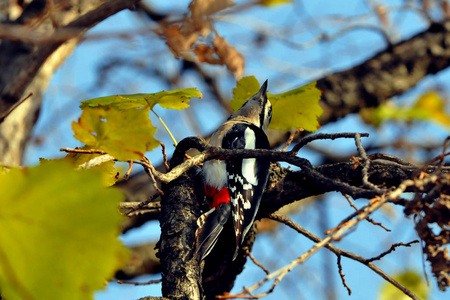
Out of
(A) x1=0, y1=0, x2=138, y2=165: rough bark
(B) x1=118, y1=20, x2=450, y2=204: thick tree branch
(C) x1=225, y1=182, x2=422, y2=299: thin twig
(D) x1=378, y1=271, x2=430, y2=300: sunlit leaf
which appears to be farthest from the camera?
(B) x1=118, y1=20, x2=450, y2=204: thick tree branch

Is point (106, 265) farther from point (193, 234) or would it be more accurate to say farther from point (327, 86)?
point (327, 86)

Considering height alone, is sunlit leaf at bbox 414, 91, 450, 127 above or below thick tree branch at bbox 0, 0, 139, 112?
above

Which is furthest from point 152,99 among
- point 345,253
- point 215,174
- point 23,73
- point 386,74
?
point 386,74

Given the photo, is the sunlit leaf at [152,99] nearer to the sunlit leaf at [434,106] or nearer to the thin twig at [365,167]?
the thin twig at [365,167]

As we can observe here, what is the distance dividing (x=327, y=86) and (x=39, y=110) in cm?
199

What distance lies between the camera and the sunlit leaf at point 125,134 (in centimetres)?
129

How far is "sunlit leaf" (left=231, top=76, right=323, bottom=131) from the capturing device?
1938 millimetres

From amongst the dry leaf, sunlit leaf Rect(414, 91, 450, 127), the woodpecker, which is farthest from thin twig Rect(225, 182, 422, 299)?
sunlit leaf Rect(414, 91, 450, 127)

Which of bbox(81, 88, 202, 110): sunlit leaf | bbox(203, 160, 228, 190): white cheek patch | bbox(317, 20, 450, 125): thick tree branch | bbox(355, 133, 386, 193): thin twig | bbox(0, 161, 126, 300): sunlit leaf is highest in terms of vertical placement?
bbox(317, 20, 450, 125): thick tree branch

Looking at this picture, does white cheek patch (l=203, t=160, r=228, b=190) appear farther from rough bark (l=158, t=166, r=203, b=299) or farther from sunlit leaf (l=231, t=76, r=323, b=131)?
sunlit leaf (l=231, t=76, r=323, b=131)

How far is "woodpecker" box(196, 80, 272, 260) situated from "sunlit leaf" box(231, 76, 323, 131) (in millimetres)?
202

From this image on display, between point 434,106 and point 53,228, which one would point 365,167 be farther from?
point 434,106

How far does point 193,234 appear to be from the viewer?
1.74 m

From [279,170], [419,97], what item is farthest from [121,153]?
[419,97]
